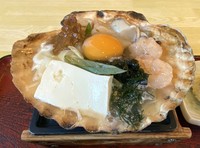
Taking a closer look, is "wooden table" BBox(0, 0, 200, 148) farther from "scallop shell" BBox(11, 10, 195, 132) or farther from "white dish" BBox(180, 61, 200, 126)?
"white dish" BBox(180, 61, 200, 126)

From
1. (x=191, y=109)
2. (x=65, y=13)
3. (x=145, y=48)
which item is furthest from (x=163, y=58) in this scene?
(x=65, y=13)

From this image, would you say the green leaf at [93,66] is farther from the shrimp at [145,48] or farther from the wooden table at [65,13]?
the wooden table at [65,13]

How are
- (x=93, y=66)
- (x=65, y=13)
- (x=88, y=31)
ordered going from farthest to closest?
(x=65, y=13), (x=88, y=31), (x=93, y=66)

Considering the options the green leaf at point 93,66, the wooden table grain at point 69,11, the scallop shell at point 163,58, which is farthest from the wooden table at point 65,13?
the green leaf at point 93,66

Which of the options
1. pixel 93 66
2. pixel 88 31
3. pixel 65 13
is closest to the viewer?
pixel 93 66

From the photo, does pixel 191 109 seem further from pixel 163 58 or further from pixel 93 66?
pixel 93 66

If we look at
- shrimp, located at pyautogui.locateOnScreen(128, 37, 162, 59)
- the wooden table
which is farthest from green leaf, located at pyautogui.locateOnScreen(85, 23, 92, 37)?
the wooden table

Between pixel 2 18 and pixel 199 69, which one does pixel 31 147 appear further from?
pixel 2 18
